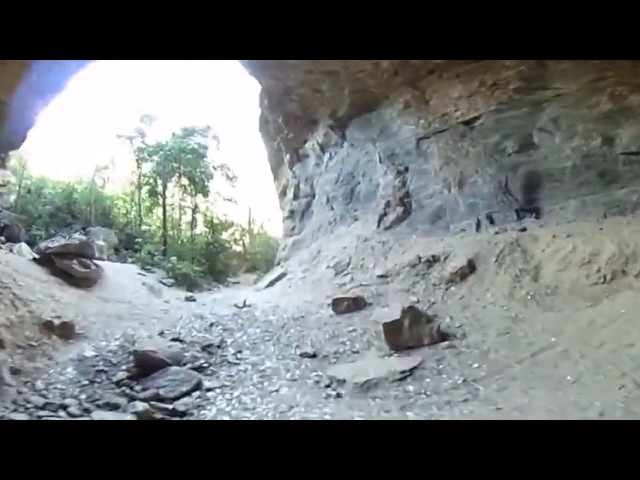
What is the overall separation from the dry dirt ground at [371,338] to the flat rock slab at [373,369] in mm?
16

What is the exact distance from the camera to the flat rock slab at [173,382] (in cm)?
262

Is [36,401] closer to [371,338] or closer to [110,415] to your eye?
[110,415]

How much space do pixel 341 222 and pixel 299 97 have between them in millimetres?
1263

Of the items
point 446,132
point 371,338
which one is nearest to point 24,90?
point 371,338

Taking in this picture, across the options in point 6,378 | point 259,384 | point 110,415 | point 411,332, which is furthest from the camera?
point 411,332

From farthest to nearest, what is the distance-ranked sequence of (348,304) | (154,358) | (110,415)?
(348,304) → (154,358) → (110,415)

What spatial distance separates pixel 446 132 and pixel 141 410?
3085 mm

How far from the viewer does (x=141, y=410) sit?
2.47 m

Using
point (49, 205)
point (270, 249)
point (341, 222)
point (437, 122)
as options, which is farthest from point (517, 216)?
point (49, 205)

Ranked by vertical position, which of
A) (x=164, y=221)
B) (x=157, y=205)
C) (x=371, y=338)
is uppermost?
(x=157, y=205)

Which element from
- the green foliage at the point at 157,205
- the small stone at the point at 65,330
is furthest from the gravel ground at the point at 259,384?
the green foliage at the point at 157,205

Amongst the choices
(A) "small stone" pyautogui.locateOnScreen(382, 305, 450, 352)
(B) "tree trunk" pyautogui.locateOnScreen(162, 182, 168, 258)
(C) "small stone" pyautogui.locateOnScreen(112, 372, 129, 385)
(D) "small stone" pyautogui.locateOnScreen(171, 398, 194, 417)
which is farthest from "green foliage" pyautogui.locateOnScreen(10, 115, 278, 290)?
(D) "small stone" pyautogui.locateOnScreen(171, 398, 194, 417)

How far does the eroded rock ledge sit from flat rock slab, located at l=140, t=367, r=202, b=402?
1766mm

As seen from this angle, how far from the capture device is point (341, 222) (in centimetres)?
515
